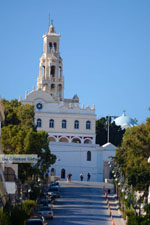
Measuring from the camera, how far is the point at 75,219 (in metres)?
56.9

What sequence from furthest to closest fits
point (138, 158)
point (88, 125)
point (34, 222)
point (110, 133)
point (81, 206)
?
1. point (110, 133)
2. point (88, 125)
3. point (138, 158)
4. point (81, 206)
5. point (34, 222)

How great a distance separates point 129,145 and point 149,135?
2.91 meters

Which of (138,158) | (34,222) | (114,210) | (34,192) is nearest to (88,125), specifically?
(138,158)

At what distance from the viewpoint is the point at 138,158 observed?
77312 mm

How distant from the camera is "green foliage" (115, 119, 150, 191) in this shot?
72625mm

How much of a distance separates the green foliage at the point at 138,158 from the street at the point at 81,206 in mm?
3657

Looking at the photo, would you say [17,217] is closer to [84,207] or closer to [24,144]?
[84,207]

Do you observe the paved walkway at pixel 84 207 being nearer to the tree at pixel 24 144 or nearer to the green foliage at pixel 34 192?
the green foliage at pixel 34 192

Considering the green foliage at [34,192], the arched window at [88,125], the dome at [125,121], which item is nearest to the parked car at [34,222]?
the green foliage at [34,192]

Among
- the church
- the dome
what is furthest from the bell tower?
the dome

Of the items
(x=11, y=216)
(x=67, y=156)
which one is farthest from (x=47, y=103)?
(x=11, y=216)

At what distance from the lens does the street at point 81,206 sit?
56250 mm

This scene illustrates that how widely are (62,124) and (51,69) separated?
14097mm

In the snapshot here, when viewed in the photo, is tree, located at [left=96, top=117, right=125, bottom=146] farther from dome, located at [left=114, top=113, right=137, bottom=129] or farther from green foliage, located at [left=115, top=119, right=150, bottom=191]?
green foliage, located at [left=115, top=119, right=150, bottom=191]
